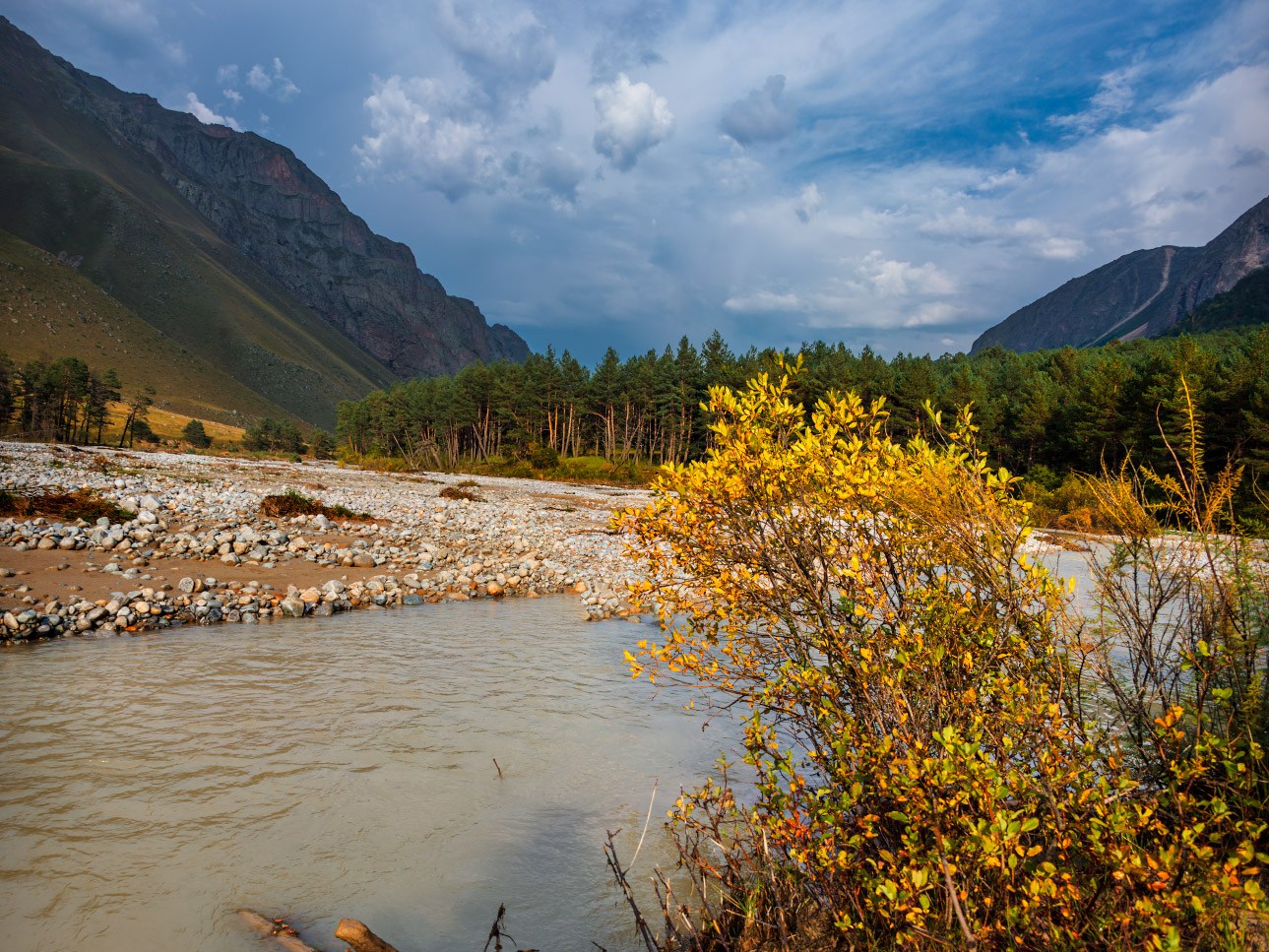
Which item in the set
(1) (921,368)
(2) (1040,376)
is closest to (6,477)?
(1) (921,368)

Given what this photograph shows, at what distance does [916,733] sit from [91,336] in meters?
191

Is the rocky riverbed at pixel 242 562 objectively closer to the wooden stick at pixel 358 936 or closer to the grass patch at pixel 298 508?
the grass patch at pixel 298 508

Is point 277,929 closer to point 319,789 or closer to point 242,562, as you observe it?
point 319,789

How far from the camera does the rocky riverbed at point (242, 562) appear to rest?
11.8m

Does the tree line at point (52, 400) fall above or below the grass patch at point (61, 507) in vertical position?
above

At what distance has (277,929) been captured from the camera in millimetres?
4363

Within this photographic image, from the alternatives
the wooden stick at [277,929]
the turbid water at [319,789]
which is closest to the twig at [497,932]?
the turbid water at [319,789]

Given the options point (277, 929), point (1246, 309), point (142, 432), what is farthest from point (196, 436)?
point (1246, 309)

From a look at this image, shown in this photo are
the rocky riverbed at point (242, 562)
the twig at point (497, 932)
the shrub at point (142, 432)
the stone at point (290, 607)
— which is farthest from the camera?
the shrub at point (142, 432)

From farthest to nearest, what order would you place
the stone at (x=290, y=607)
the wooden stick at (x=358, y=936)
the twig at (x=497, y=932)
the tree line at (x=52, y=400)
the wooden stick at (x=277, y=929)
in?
the tree line at (x=52, y=400)
the stone at (x=290, y=607)
the wooden stick at (x=277, y=929)
the wooden stick at (x=358, y=936)
the twig at (x=497, y=932)

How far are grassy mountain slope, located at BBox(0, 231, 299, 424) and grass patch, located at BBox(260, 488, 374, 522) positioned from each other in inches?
5767

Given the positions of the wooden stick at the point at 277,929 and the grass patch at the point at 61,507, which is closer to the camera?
the wooden stick at the point at 277,929

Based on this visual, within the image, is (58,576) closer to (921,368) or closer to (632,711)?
(632,711)

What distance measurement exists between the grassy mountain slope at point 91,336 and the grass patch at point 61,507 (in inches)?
5784
